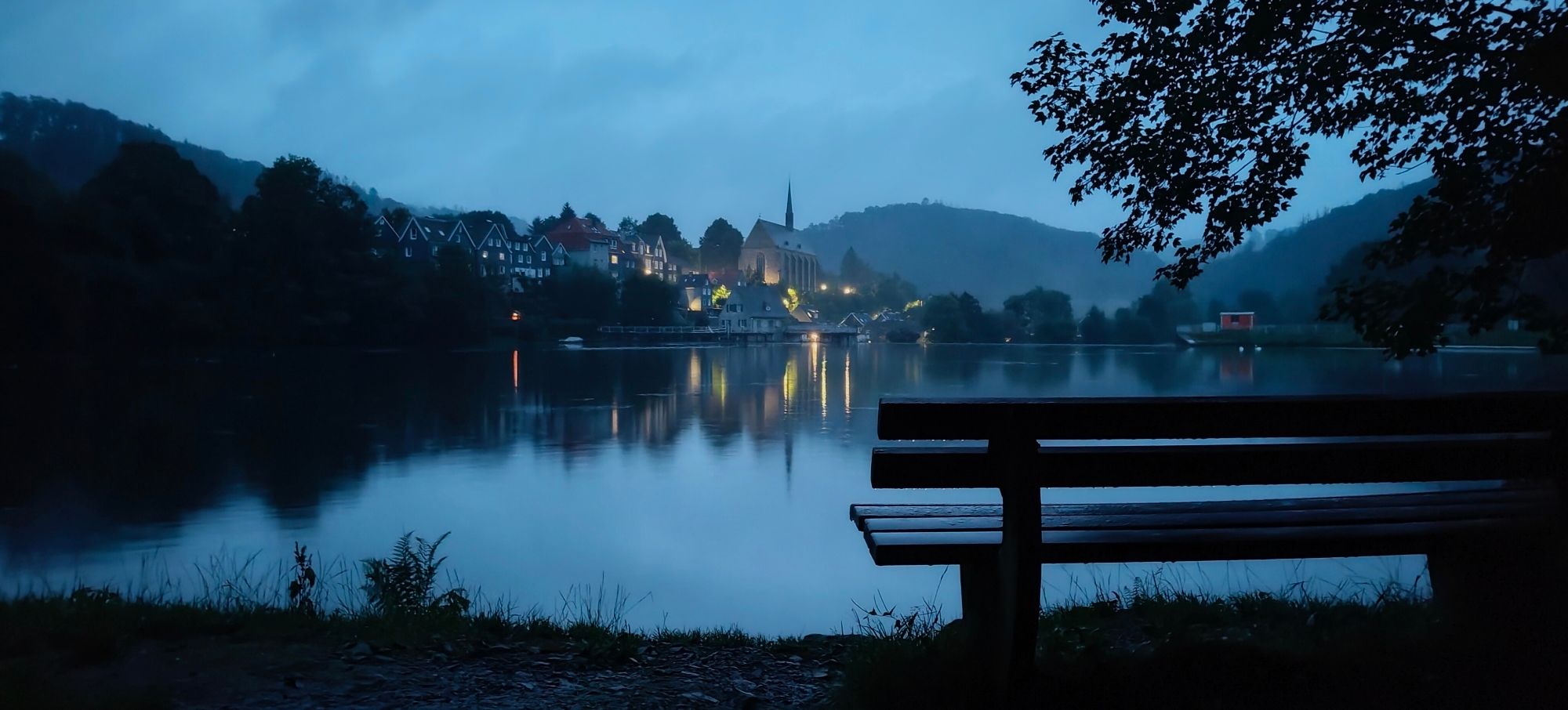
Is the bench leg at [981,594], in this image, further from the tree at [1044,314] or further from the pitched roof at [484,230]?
the pitched roof at [484,230]

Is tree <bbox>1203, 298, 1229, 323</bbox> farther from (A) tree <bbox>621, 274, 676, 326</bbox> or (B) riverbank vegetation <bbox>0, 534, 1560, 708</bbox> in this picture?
(A) tree <bbox>621, 274, 676, 326</bbox>

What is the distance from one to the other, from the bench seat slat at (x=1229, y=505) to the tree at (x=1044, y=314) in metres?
74.6

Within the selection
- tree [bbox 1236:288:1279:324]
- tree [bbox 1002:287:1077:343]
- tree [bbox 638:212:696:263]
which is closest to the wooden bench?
tree [bbox 1236:288:1279:324]

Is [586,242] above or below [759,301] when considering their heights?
above

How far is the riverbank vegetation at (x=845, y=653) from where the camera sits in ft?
9.86

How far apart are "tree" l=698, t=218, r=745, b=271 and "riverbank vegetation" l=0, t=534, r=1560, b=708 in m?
150

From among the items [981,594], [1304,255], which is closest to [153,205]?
[1304,255]

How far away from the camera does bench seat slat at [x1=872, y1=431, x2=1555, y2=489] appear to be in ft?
8.95

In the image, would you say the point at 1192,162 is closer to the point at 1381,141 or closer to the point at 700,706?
the point at 1381,141

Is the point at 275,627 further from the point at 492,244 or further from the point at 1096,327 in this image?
the point at 492,244

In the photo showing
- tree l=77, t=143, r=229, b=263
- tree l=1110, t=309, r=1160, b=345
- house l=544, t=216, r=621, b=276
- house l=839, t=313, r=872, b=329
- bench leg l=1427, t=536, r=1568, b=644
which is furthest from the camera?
house l=839, t=313, r=872, b=329

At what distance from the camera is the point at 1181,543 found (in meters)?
2.90

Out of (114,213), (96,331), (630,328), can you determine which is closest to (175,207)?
(114,213)

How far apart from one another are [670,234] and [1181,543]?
151 meters
